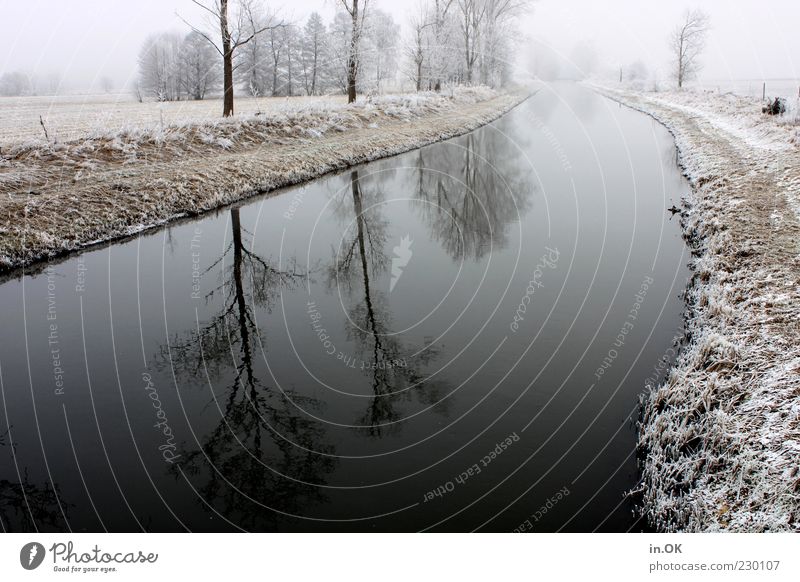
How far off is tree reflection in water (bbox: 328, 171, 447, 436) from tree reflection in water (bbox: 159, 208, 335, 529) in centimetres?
100

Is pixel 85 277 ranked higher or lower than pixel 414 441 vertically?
higher

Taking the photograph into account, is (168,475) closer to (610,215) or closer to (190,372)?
(190,372)

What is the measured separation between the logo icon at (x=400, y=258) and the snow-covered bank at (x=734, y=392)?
246 inches

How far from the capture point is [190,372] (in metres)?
9.35

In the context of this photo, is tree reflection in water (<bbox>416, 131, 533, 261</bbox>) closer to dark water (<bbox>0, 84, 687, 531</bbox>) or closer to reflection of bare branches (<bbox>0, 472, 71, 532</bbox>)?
dark water (<bbox>0, 84, 687, 531</bbox>)

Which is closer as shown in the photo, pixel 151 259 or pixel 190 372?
pixel 190 372

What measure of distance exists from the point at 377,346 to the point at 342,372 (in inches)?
41.4

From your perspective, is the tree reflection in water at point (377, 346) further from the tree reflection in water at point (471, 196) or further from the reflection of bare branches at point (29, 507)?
the reflection of bare branches at point (29, 507)

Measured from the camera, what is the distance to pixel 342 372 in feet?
30.3

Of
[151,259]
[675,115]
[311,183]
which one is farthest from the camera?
[675,115]

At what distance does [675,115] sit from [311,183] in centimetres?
3349

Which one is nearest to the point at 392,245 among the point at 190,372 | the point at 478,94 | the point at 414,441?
the point at 190,372

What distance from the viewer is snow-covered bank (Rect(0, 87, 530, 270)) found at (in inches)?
635
